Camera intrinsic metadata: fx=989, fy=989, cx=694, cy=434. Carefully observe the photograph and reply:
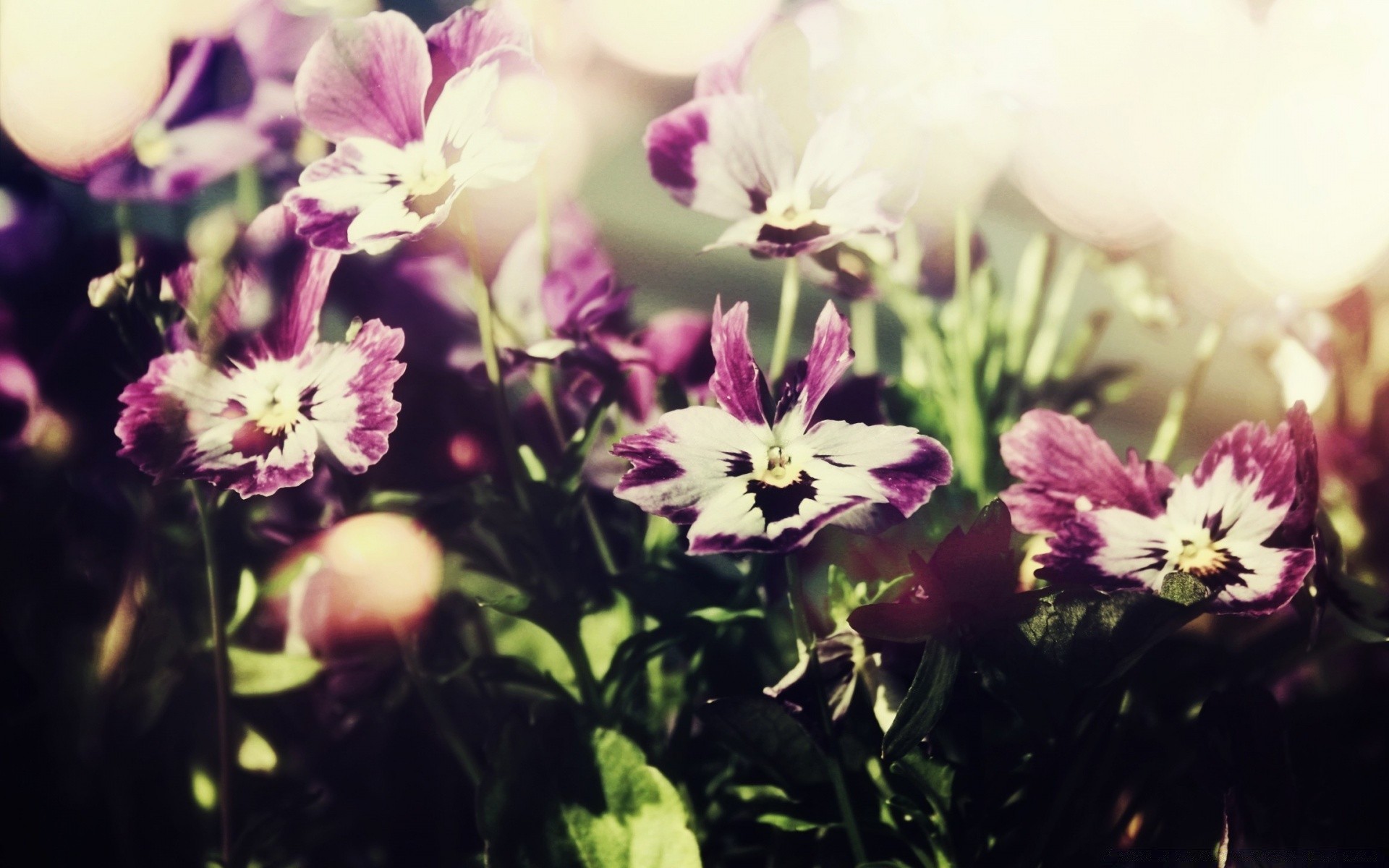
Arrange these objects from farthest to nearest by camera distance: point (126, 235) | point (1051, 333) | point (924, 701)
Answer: point (1051, 333)
point (126, 235)
point (924, 701)

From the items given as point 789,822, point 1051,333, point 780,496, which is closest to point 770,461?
point 780,496

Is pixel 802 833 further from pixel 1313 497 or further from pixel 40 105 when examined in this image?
pixel 40 105

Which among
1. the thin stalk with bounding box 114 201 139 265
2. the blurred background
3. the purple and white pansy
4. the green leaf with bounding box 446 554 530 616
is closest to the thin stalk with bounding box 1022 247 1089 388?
the blurred background

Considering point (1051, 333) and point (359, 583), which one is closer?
point (359, 583)

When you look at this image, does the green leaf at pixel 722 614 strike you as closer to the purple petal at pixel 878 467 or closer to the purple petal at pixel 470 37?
the purple petal at pixel 878 467

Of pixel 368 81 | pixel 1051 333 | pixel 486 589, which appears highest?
pixel 368 81

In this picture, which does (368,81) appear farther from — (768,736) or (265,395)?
(768,736)

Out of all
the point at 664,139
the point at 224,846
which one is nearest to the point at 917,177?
the point at 664,139
